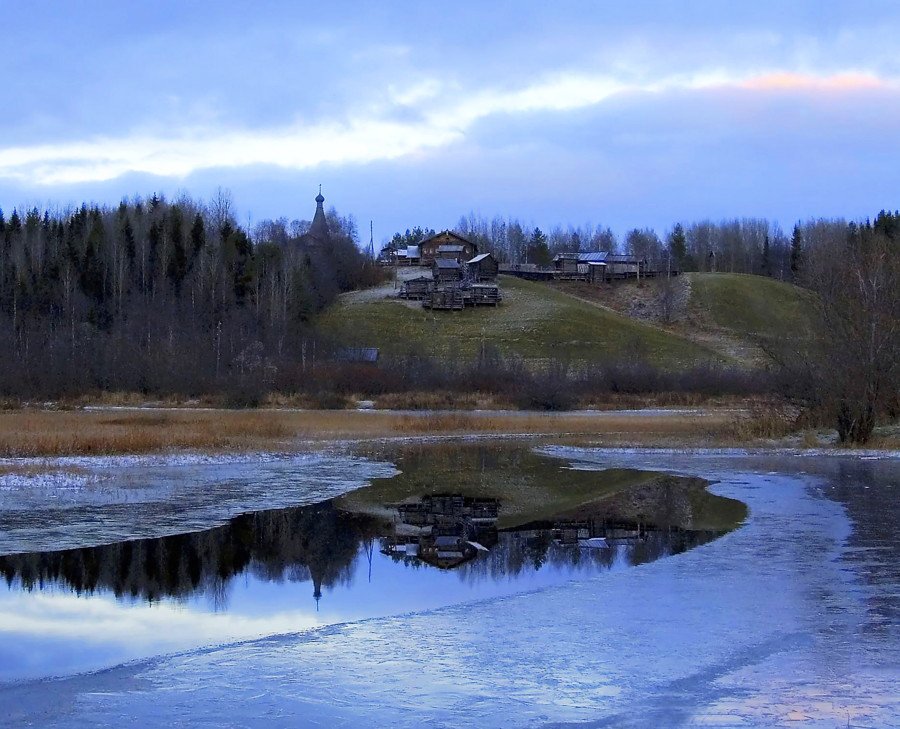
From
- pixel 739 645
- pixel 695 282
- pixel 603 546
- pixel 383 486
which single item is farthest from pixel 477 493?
pixel 695 282

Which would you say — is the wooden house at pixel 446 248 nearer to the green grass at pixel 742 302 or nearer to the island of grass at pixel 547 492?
the green grass at pixel 742 302

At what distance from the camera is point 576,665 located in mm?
9539

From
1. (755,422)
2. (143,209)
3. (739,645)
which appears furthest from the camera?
(143,209)

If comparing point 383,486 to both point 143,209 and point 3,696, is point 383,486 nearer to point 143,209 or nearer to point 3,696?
point 3,696

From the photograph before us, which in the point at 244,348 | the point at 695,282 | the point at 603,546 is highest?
the point at 695,282

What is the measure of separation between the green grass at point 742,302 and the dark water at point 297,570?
93.0 metres

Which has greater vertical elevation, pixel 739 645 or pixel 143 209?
pixel 143 209

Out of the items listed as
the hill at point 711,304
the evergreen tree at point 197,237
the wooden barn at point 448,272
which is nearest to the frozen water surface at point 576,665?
the evergreen tree at point 197,237

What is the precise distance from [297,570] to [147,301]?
77.5 metres

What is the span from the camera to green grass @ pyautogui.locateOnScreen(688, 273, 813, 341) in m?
115

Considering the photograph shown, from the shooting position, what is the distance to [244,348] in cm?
7606

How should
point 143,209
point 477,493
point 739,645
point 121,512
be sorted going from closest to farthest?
point 739,645
point 121,512
point 477,493
point 143,209

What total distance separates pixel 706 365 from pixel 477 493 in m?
59.3

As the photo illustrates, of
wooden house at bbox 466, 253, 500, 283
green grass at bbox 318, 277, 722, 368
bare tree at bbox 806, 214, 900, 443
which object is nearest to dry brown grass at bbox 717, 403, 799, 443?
bare tree at bbox 806, 214, 900, 443
